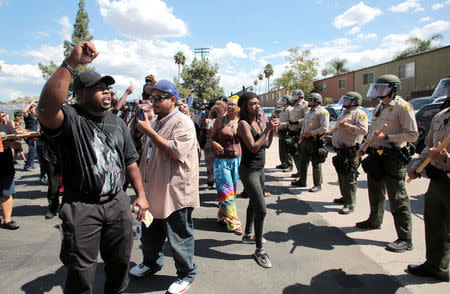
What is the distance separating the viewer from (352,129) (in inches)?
186

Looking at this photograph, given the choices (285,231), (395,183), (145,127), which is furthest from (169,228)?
(395,183)

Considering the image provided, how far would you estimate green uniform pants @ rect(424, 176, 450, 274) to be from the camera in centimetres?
275

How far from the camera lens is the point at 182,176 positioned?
2.61m

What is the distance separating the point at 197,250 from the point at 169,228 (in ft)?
3.70

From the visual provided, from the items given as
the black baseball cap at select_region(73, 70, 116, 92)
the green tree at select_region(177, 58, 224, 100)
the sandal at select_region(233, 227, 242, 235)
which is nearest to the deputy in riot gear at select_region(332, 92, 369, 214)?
the sandal at select_region(233, 227, 242, 235)

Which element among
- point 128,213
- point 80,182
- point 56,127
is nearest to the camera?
point 56,127

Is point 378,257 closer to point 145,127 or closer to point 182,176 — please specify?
point 182,176

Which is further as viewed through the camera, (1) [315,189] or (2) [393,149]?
(1) [315,189]

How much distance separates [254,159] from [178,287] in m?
1.57

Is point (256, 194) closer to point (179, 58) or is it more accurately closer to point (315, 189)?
point (315, 189)

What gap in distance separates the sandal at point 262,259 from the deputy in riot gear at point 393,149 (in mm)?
1570

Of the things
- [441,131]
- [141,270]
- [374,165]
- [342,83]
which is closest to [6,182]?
[141,270]

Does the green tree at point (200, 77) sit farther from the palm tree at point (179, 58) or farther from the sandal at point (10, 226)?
the sandal at point (10, 226)

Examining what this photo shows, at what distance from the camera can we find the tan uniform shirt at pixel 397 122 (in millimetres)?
3432
